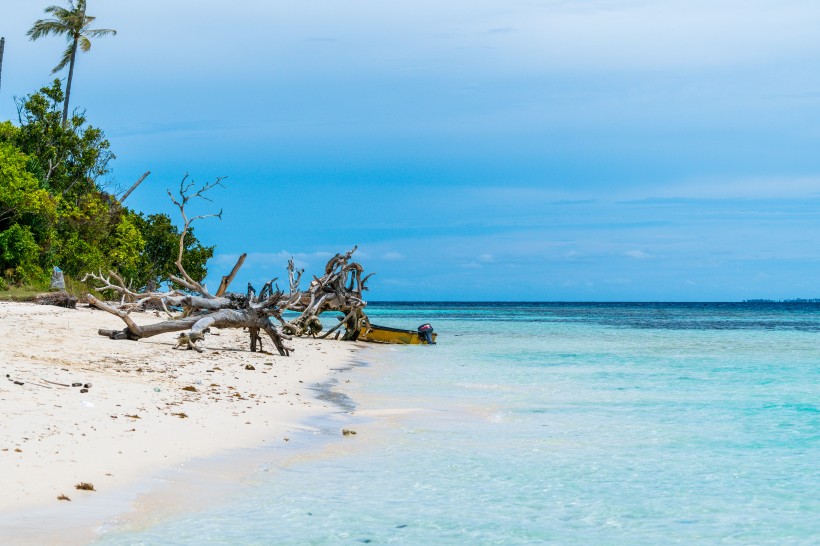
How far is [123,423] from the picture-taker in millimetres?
8961

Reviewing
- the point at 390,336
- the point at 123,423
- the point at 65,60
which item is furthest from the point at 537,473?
the point at 65,60

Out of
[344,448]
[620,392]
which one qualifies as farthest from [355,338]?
[344,448]

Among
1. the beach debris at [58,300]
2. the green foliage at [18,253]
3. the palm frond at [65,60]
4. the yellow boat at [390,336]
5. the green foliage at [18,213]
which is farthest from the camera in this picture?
the palm frond at [65,60]

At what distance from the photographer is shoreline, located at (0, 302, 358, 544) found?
634cm

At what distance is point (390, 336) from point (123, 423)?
2303 centimetres

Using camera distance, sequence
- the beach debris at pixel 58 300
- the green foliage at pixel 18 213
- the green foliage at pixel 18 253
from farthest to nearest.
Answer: the green foliage at pixel 18 253
the green foliage at pixel 18 213
the beach debris at pixel 58 300

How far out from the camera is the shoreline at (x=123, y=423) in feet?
20.8

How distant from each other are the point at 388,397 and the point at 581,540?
8234 millimetres

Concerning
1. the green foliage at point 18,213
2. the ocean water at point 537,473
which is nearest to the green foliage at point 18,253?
the green foliage at point 18,213

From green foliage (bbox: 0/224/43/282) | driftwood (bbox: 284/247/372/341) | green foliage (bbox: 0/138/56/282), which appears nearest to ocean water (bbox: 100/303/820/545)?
driftwood (bbox: 284/247/372/341)

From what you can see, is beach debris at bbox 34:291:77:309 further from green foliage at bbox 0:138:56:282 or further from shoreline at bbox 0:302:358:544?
green foliage at bbox 0:138:56:282

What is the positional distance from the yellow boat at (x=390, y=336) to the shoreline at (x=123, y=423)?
1410 cm

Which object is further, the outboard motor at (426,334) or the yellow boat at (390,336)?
the yellow boat at (390,336)

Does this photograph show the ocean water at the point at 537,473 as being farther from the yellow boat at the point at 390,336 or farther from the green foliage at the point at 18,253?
the green foliage at the point at 18,253
